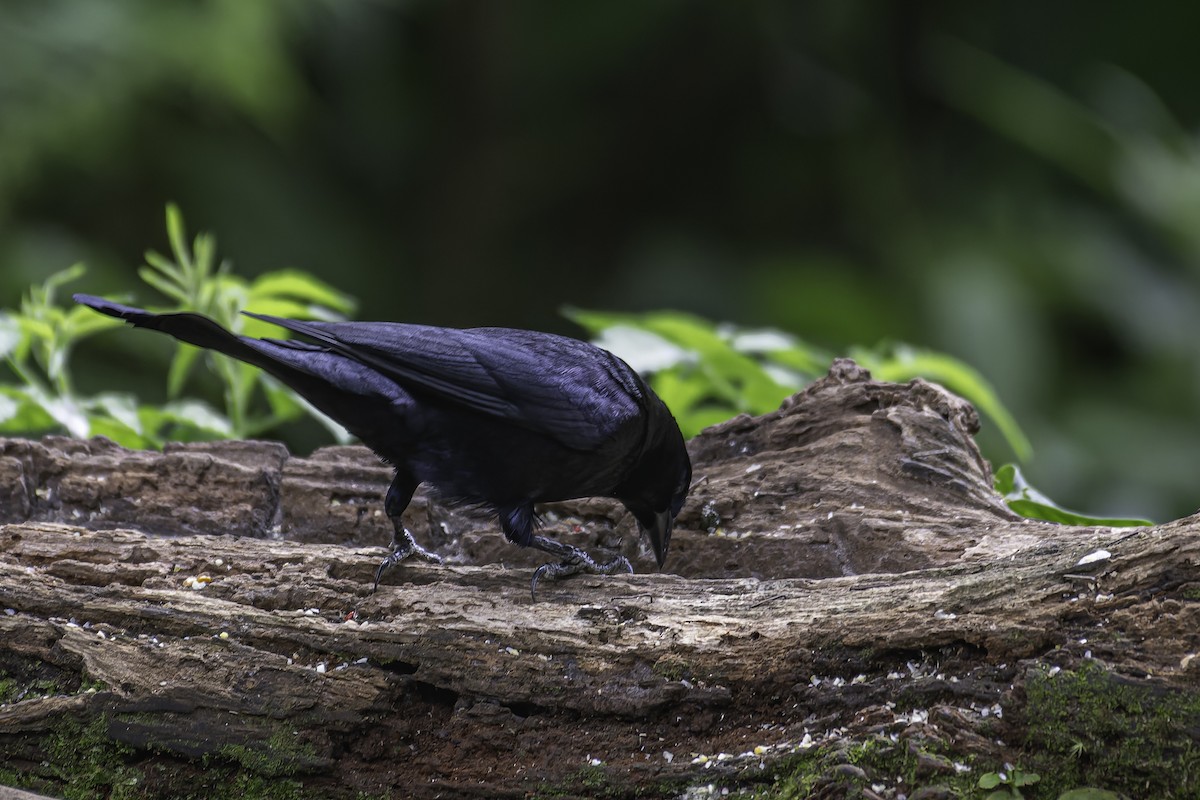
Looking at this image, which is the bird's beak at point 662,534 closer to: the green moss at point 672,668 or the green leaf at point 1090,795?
the green moss at point 672,668

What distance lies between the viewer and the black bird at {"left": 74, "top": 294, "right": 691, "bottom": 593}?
3145 millimetres

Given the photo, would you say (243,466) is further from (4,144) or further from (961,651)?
(4,144)

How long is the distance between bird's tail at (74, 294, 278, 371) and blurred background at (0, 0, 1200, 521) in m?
3.61

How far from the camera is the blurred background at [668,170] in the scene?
6.81 meters

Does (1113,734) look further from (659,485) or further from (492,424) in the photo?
(492,424)

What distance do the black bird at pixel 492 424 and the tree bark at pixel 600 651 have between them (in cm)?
25

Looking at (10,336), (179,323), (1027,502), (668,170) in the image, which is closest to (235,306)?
(10,336)

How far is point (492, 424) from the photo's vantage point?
3.25 m

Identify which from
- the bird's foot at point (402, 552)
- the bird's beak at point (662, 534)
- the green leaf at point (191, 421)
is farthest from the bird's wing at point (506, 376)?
the green leaf at point (191, 421)

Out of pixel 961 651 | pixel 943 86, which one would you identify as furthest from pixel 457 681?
pixel 943 86

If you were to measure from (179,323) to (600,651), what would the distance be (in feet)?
4.13

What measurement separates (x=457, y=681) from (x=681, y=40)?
283 inches

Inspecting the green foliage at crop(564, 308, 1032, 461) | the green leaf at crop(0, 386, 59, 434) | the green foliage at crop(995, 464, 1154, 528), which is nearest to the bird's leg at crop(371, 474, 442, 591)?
the green foliage at crop(564, 308, 1032, 461)

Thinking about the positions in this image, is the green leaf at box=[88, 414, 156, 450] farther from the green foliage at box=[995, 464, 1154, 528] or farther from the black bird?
the green foliage at box=[995, 464, 1154, 528]
